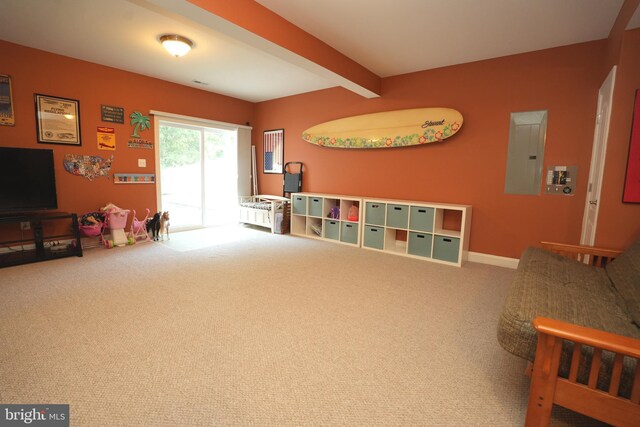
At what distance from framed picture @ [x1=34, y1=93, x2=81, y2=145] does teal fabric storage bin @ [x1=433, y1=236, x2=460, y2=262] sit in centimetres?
479

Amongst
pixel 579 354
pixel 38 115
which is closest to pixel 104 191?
pixel 38 115

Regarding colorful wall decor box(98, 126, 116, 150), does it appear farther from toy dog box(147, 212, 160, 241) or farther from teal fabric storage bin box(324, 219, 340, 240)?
teal fabric storage bin box(324, 219, 340, 240)

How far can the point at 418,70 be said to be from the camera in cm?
406

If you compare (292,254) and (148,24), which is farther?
(292,254)

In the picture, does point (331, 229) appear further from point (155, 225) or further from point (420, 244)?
point (155, 225)

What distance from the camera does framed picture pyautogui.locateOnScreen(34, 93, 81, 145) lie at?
3730mm

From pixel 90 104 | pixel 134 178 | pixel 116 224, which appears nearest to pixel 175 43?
pixel 90 104

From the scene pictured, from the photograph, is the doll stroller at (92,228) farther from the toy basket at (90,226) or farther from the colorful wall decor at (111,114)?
the colorful wall decor at (111,114)

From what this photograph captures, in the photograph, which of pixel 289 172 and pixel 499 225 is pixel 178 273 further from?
pixel 499 225

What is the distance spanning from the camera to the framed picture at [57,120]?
12.2 ft

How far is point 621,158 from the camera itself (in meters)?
2.30

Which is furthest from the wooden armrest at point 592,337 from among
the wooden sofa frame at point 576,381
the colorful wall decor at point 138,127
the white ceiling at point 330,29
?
the colorful wall decor at point 138,127

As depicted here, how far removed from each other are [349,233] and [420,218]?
113 cm

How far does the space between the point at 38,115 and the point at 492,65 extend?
5450mm
